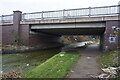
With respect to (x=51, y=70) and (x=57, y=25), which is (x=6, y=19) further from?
(x=51, y=70)

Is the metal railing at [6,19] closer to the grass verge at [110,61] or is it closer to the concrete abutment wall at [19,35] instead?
the concrete abutment wall at [19,35]

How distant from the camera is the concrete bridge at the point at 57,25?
46.2 feet

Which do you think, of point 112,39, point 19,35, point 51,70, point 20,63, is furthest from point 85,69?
point 19,35

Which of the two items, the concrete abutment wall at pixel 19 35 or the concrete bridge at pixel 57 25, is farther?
the concrete abutment wall at pixel 19 35

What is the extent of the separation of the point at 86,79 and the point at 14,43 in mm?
17728

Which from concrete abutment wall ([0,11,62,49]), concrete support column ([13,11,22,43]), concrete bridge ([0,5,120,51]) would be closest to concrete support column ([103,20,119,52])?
concrete bridge ([0,5,120,51])

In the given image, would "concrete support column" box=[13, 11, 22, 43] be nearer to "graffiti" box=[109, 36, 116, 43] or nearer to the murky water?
the murky water

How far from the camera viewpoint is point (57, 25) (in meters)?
19.0

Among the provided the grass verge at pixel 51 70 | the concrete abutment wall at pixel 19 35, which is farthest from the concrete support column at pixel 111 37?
the concrete abutment wall at pixel 19 35

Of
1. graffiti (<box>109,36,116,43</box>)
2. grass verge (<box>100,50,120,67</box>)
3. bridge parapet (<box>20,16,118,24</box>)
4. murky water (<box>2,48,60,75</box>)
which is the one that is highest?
bridge parapet (<box>20,16,118,24</box>)

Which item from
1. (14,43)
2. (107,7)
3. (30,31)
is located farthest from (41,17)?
(107,7)

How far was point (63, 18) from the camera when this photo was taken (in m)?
17.9

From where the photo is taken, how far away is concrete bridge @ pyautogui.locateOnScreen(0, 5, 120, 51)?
14.1 metres

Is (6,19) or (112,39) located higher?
(6,19)
